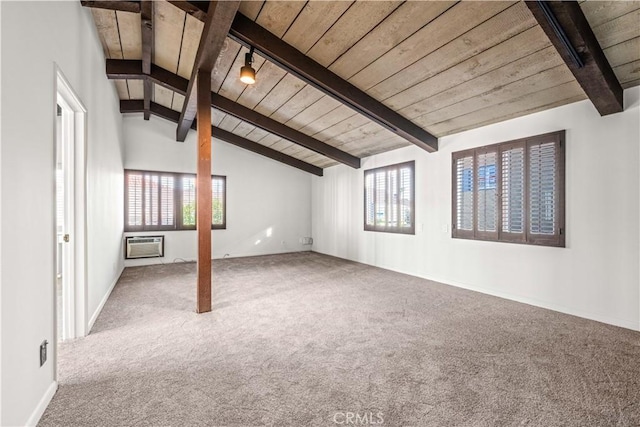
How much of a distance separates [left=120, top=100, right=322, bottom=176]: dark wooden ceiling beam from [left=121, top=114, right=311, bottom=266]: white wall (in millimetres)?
484

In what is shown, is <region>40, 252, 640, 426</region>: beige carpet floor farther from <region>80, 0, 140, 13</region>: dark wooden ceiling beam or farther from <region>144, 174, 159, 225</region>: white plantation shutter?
<region>80, 0, 140, 13</region>: dark wooden ceiling beam

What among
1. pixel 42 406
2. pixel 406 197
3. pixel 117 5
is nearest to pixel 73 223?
pixel 42 406

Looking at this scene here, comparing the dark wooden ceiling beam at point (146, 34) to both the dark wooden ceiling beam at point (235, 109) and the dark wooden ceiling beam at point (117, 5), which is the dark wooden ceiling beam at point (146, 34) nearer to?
the dark wooden ceiling beam at point (117, 5)

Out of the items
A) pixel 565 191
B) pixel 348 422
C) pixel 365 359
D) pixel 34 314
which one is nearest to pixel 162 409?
pixel 34 314

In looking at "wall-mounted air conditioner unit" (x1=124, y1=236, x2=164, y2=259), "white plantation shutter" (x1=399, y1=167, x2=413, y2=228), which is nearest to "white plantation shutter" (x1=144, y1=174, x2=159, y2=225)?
"wall-mounted air conditioner unit" (x1=124, y1=236, x2=164, y2=259)

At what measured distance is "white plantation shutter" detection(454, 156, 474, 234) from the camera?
4.43 m

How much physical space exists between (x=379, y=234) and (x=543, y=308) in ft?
10.0

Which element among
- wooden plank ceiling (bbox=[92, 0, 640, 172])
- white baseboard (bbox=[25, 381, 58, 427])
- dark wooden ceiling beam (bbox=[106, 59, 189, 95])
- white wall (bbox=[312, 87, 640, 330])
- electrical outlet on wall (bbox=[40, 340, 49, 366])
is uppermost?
dark wooden ceiling beam (bbox=[106, 59, 189, 95])

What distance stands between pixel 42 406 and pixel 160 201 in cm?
532

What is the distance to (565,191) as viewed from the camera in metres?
3.42

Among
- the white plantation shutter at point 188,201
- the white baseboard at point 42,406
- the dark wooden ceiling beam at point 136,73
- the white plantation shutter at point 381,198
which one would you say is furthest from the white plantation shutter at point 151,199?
the white baseboard at point 42,406

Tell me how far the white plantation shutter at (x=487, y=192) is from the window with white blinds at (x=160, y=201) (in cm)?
477

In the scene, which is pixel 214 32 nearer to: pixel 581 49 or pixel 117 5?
pixel 117 5

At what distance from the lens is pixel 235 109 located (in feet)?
16.3
